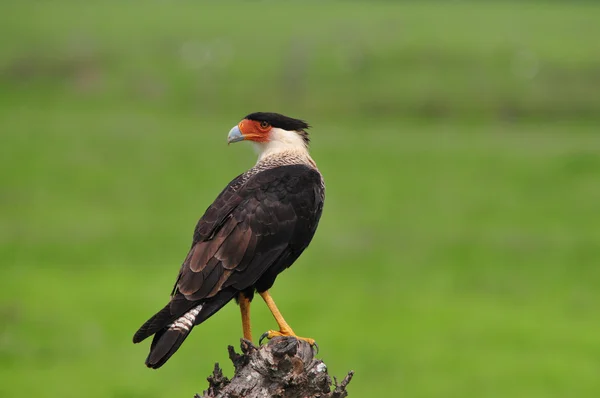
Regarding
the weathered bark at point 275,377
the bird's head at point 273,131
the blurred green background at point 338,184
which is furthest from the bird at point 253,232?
the blurred green background at point 338,184

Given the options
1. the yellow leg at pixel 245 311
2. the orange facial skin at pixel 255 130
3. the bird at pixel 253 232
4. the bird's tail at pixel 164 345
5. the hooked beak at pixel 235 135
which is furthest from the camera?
the orange facial skin at pixel 255 130

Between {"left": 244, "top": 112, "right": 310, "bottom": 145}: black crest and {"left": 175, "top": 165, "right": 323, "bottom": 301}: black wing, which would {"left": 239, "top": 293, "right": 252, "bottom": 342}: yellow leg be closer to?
{"left": 175, "top": 165, "right": 323, "bottom": 301}: black wing

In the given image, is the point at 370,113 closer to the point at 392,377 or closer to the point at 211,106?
the point at 211,106

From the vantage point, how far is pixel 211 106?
4344cm

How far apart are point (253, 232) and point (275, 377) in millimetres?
1588

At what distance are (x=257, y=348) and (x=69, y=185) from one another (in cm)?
2922

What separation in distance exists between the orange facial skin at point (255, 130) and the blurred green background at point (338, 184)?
489 inches

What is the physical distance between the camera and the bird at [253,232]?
22.3 feet

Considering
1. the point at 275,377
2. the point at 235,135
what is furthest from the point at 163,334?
the point at 235,135

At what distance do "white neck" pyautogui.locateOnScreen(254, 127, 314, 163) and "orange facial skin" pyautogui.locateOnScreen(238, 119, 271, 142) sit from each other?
41 mm

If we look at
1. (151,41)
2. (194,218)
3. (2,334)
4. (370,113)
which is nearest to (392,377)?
(2,334)

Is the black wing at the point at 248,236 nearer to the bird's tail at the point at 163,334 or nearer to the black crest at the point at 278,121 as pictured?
the bird's tail at the point at 163,334

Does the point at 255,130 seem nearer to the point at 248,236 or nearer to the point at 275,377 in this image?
the point at 248,236

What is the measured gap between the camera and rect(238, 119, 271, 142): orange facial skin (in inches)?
327
